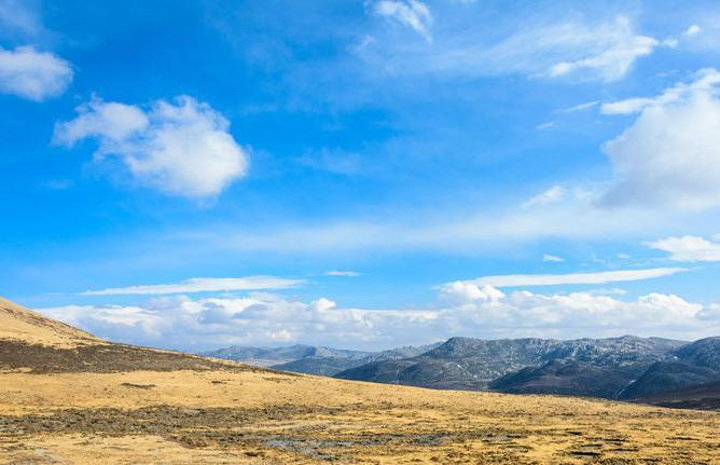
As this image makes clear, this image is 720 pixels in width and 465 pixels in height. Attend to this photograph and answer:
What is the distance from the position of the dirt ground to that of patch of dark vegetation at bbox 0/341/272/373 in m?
3.24

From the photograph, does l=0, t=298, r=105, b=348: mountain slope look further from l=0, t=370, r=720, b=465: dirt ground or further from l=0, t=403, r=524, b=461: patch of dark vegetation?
l=0, t=403, r=524, b=461: patch of dark vegetation

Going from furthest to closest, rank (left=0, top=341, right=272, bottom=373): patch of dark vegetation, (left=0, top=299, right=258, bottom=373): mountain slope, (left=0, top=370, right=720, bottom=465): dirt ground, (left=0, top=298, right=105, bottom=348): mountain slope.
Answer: (left=0, top=298, right=105, bottom=348): mountain slope
(left=0, top=299, right=258, bottom=373): mountain slope
(left=0, top=341, right=272, bottom=373): patch of dark vegetation
(left=0, top=370, right=720, bottom=465): dirt ground

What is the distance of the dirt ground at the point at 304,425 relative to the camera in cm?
3322

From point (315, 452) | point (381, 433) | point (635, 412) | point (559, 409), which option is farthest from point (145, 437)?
point (635, 412)

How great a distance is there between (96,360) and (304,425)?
39.7m

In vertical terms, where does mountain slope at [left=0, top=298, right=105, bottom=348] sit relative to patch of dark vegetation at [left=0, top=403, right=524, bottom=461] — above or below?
above

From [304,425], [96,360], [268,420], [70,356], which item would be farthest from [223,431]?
[70,356]

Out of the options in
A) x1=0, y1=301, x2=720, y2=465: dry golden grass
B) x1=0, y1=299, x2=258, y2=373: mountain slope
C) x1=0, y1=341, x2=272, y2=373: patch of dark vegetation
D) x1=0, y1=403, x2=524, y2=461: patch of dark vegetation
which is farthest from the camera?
x1=0, y1=299, x2=258, y2=373: mountain slope

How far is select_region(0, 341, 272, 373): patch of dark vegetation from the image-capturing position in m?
66.7

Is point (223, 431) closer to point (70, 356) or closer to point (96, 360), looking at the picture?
point (96, 360)

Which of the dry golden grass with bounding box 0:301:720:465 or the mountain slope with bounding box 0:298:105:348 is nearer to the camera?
the dry golden grass with bounding box 0:301:720:465

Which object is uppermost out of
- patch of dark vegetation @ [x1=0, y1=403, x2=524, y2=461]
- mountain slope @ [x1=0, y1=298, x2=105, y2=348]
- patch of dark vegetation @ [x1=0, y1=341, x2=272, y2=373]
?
mountain slope @ [x1=0, y1=298, x2=105, y2=348]

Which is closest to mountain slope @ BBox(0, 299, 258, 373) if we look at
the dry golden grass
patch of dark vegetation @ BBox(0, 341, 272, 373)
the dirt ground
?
patch of dark vegetation @ BBox(0, 341, 272, 373)

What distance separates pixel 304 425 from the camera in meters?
48.2
